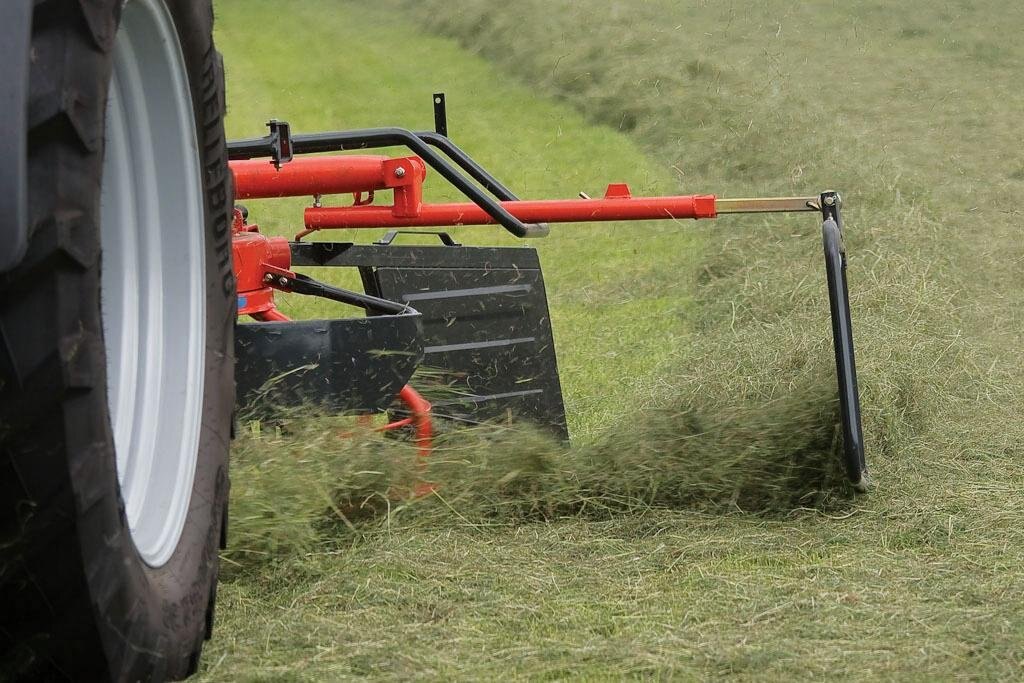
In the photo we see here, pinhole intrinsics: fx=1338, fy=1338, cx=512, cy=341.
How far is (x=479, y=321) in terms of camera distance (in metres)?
4.14

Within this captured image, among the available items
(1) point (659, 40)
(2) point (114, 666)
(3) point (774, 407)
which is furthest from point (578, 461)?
(1) point (659, 40)

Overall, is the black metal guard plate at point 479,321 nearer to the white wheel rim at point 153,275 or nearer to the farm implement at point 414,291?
the farm implement at point 414,291

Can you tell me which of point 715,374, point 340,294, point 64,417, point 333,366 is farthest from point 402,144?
point 64,417

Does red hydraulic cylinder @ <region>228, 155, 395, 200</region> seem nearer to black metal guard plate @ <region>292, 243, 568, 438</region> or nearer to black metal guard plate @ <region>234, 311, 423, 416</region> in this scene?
black metal guard plate @ <region>292, 243, 568, 438</region>

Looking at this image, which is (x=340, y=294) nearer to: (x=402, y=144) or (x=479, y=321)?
(x=402, y=144)

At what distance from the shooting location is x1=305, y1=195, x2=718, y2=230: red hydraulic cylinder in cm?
374

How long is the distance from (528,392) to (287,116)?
268 inches

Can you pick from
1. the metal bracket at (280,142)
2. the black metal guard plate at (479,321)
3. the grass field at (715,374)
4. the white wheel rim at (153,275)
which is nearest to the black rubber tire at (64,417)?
the white wheel rim at (153,275)

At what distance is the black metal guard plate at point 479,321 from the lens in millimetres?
3969

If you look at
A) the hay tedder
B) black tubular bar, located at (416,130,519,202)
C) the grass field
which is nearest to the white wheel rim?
the hay tedder

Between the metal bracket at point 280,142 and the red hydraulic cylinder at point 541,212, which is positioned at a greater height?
the metal bracket at point 280,142

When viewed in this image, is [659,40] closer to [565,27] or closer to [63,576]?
[565,27]

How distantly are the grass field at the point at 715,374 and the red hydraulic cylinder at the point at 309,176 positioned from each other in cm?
91

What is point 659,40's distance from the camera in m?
9.78
